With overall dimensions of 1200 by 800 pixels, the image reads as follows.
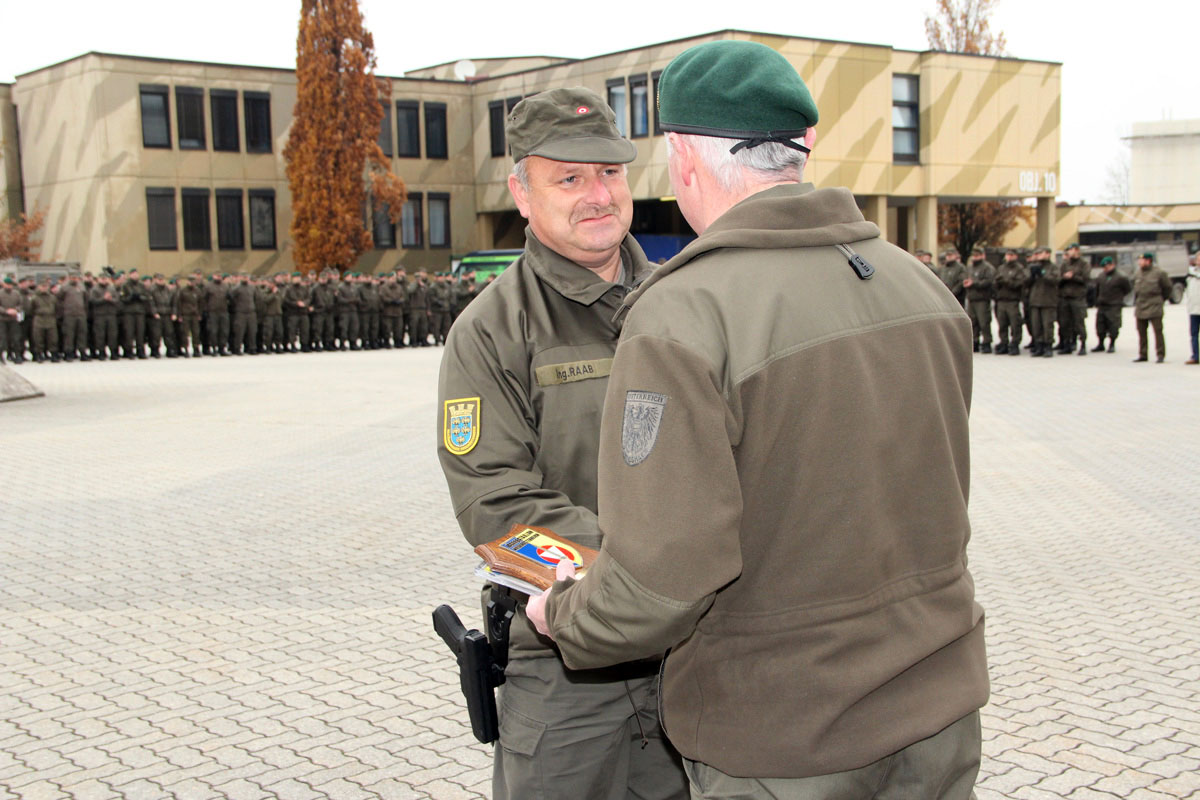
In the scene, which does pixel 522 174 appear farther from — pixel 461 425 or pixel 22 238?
pixel 22 238

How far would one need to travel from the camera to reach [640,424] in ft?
5.29

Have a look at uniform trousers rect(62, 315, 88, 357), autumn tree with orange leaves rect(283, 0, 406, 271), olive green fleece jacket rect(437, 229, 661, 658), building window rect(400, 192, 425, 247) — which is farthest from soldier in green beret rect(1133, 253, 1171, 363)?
building window rect(400, 192, 425, 247)

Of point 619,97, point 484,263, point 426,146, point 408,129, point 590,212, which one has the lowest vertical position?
point 590,212

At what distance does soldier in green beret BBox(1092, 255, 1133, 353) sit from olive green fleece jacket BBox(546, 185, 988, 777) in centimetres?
1876

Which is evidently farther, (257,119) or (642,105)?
(257,119)

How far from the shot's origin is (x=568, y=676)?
7.92ft

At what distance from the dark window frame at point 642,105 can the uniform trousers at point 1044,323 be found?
53.8ft

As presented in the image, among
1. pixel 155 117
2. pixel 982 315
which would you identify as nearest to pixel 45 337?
pixel 155 117

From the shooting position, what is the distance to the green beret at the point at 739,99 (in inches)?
69.2

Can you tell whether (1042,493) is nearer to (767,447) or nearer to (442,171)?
(767,447)

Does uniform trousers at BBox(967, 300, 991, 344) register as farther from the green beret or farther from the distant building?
the distant building

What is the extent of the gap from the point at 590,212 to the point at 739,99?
944mm

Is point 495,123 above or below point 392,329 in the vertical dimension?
above

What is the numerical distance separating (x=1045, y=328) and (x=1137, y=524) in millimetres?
12964
